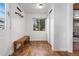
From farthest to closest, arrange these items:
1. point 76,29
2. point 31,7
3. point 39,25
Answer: point 39,25 < point 31,7 < point 76,29

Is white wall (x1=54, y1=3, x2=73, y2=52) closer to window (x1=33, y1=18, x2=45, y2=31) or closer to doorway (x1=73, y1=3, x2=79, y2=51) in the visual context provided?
doorway (x1=73, y1=3, x2=79, y2=51)

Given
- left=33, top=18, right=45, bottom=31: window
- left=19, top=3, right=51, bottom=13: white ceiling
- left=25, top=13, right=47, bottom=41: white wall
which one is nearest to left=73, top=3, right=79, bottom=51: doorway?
left=19, top=3, right=51, bottom=13: white ceiling

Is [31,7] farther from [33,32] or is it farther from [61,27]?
[33,32]

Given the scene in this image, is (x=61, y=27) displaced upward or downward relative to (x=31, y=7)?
downward

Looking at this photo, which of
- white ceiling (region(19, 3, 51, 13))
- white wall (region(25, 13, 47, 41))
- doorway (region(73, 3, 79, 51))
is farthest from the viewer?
white wall (region(25, 13, 47, 41))

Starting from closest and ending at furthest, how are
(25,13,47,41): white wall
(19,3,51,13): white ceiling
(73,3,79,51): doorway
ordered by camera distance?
(73,3,79,51): doorway < (19,3,51,13): white ceiling < (25,13,47,41): white wall

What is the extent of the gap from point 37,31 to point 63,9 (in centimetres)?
487

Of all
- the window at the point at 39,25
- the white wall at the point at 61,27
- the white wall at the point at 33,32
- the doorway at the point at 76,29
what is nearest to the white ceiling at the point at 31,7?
the white wall at the point at 61,27

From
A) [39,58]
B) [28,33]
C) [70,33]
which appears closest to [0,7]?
[39,58]

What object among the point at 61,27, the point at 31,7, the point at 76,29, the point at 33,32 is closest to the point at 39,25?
the point at 33,32

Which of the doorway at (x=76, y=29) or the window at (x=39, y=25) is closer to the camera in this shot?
the doorway at (x=76, y=29)

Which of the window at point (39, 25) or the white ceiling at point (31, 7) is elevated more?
the white ceiling at point (31, 7)

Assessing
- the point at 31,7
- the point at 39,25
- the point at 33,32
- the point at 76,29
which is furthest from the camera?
the point at 39,25

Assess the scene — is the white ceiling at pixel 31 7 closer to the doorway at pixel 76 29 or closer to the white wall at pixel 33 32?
the doorway at pixel 76 29
